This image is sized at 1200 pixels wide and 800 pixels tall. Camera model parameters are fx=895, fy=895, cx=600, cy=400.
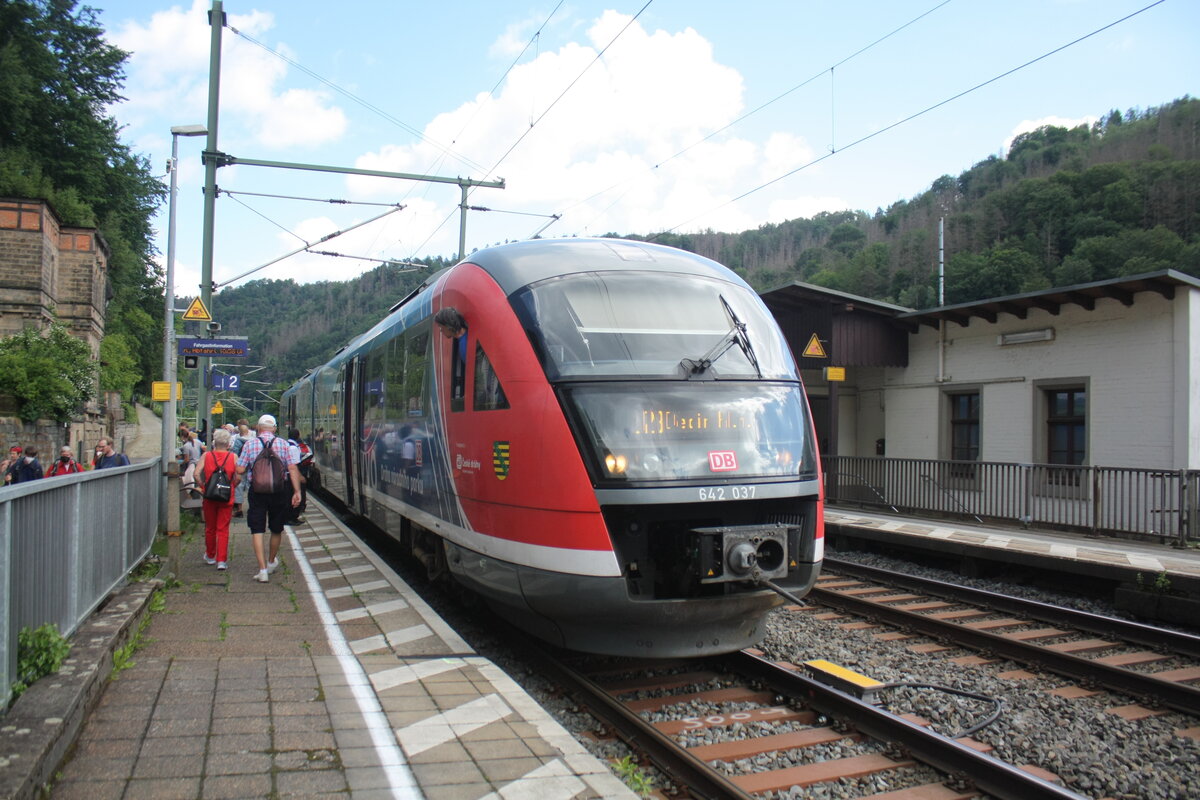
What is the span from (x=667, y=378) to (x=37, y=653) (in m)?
3.82

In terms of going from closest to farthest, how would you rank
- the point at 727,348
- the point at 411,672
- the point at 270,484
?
the point at 411,672, the point at 727,348, the point at 270,484

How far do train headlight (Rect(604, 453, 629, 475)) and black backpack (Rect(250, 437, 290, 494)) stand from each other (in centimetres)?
472

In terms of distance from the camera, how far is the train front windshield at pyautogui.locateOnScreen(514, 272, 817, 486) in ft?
18.8

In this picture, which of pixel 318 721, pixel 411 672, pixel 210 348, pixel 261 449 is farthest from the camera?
pixel 210 348

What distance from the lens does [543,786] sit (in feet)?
12.3

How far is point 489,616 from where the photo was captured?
27.1 feet

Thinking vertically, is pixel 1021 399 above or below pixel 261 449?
above

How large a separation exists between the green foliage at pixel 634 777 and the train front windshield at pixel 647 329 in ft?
7.86

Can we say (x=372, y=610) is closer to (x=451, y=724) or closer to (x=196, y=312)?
(x=451, y=724)

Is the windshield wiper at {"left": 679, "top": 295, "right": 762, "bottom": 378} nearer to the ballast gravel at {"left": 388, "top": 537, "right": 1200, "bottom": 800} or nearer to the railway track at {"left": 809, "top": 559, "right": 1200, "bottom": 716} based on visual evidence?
the ballast gravel at {"left": 388, "top": 537, "right": 1200, "bottom": 800}

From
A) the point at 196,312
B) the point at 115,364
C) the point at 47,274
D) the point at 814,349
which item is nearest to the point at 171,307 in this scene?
the point at 196,312

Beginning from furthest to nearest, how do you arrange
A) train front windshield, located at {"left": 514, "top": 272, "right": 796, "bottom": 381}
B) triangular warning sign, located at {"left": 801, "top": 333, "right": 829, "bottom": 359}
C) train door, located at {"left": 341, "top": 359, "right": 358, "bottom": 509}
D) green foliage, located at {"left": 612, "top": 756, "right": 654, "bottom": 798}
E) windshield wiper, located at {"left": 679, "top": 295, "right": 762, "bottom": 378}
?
triangular warning sign, located at {"left": 801, "top": 333, "right": 829, "bottom": 359} < train door, located at {"left": 341, "top": 359, "right": 358, "bottom": 509} < windshield wiper, located at {"left": 679, "top": 295, "right": 762, "bottom": 378} < train front windshield, located at {"left": 514, "top": 272, "right": 796, "bottom": 381} < green foliage, located at {"left": 612, "top": 756, "right": 654, "bottom": 798}

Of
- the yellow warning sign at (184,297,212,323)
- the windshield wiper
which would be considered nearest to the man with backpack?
the windshield wiper

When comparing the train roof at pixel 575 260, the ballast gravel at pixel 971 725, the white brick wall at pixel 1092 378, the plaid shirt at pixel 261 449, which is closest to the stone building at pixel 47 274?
the plaid shirt at pixel 261 449
